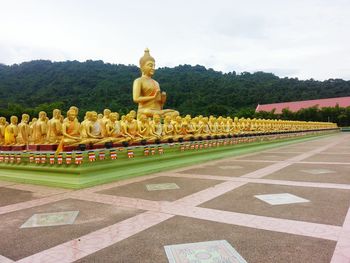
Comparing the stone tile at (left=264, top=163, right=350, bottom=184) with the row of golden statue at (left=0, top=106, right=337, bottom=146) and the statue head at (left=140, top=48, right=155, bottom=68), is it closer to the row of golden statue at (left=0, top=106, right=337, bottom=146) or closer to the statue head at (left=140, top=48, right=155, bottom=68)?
the row of golden statue at (left=0, top=106, right=337, bottom=146)

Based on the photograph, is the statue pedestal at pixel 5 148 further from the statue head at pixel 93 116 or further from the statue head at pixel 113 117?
the statue head at pixel 113 117

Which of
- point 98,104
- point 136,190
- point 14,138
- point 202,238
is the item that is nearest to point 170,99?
point 98,104

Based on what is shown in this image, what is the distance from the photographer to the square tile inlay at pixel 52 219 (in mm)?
4070

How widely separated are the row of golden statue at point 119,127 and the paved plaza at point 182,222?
1397mm

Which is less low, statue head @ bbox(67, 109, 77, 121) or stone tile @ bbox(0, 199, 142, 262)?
statue head @ bbox(67, 109, 77, 121)

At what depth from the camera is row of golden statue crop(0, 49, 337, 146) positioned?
24.2 ft

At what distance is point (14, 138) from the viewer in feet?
28.9

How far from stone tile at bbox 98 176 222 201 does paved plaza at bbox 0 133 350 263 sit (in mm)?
19

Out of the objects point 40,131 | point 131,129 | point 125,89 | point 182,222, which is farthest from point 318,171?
point 125,89

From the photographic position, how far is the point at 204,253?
2973mm

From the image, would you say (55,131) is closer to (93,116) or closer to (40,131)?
(40,131)

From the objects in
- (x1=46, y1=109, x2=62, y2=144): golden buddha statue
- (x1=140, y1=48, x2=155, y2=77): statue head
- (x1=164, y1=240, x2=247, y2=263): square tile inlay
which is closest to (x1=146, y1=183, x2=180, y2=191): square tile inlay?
(x1=46, y1=109, x2=62, y2=144): golden buddha statue

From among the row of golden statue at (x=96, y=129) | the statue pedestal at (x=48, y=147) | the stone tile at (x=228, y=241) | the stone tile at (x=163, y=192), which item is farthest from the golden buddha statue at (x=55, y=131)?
the stone tile at (x=228, y=241)

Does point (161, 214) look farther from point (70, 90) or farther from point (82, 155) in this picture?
point (70, 90)
